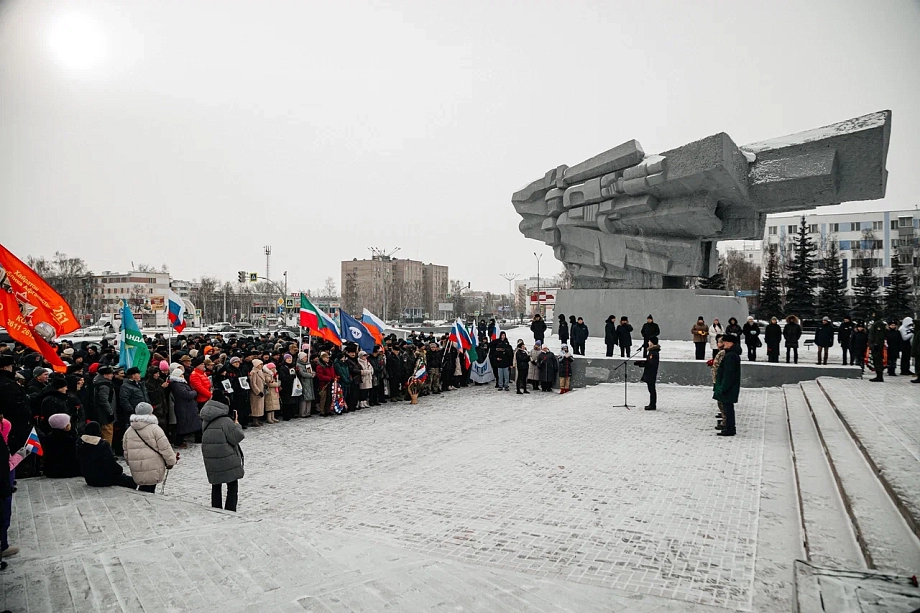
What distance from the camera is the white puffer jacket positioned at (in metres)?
6.45

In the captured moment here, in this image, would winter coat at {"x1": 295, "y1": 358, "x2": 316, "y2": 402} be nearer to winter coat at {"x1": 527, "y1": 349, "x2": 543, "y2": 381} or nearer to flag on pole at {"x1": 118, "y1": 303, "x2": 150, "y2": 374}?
flag on pole at {"x1": 118, "y1": 303, "x2": 150, "y2": 374}

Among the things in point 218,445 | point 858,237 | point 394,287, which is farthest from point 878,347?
point 394,287

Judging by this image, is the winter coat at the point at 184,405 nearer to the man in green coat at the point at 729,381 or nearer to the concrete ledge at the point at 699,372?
the man in green coat at the point at 729,381

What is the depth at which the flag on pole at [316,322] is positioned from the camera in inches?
579

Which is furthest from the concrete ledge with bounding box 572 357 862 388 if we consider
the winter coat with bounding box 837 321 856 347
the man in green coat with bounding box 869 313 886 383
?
the winter coat with bounding box 837 321 856 347

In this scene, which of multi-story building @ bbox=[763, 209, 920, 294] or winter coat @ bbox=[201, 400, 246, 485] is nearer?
winter coat @ bbox=[201, 400, 246, 485]

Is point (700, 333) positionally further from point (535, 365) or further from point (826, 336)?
point (535, 365)

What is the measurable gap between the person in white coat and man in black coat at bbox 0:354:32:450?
109 centimetres

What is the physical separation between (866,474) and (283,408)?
11.0 metres

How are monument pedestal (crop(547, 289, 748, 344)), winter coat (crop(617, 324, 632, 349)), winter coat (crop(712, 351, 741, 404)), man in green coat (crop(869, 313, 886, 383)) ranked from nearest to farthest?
winter coat (crop(712, 351, 741, 404)) → man in green coat (crop(869, 313, 886, 383)) → winter coat (crop(617, 324, 632, 349)) → monument pedestal (crop(547, 289, 748, 344))

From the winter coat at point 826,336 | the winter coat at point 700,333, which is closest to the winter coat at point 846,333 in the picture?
the winter coat at point 826,336

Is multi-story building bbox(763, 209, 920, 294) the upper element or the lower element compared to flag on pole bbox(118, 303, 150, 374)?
upper

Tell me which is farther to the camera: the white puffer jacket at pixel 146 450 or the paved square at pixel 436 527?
the white puffer jacket at pixel 146 450

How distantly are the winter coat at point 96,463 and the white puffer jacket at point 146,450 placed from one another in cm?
23
